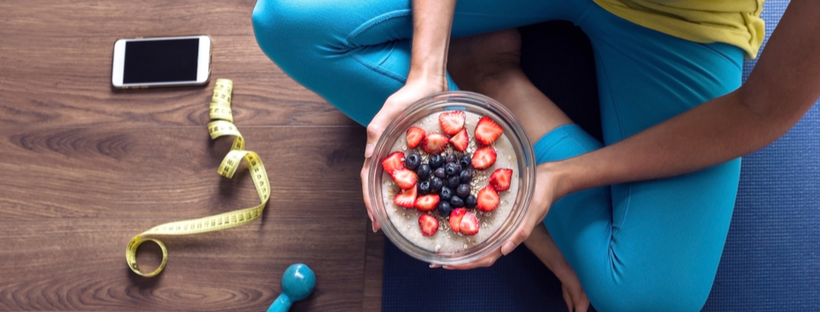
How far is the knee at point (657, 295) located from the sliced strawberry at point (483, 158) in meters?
0.49

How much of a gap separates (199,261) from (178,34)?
2.33ft

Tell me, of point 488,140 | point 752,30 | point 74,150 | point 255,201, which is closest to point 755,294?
point 752,30

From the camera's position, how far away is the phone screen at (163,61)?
176cm

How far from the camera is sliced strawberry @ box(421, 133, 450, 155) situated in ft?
3.52

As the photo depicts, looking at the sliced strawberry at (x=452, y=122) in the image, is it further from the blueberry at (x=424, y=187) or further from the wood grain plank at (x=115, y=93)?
the wood grain plank at (x=115, y=93)

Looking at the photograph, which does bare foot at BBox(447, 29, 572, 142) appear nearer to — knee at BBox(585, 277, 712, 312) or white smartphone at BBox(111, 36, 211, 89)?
knee at BBox(585, 277, 712, 312)

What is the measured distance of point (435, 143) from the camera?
108 centimetres

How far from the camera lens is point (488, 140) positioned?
3.55 ft

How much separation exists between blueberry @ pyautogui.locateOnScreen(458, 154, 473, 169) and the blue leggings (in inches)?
11.2

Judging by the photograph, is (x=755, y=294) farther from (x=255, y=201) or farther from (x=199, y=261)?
(x=199, y=261)

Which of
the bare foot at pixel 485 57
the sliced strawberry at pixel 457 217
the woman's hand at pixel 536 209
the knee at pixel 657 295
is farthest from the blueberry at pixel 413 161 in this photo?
the knee at pixel 657 295

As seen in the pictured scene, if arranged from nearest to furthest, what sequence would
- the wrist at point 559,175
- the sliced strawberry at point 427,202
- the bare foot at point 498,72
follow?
1. the sliced strawberry at point 427,202
2. the wrist at point 559,175
3. the bare foot at point 498,72

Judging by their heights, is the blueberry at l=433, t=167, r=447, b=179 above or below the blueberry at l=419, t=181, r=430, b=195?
above

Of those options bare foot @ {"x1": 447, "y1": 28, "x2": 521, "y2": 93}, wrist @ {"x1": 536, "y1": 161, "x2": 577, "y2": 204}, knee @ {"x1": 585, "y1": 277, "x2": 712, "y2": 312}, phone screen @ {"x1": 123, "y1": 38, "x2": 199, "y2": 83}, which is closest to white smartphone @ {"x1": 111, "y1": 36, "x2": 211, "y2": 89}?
phone screen @ {"x1": 123, "y1": 38, "x2": 199, "y2": 83}
